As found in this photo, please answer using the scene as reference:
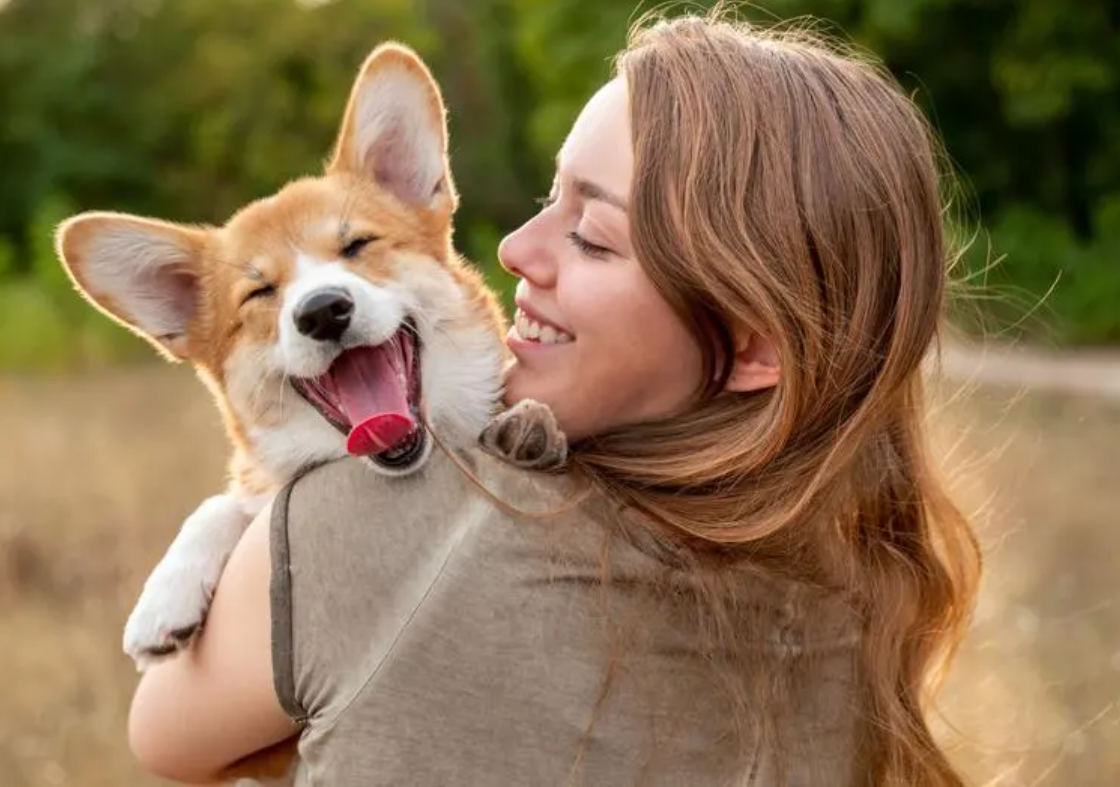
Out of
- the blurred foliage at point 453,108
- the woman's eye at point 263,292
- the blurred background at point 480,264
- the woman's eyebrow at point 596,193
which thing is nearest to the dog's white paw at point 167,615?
the woman's eye at point 263,292

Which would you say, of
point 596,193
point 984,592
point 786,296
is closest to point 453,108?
point 984,592

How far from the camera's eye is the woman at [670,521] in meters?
1.82

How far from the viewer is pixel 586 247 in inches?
86.4

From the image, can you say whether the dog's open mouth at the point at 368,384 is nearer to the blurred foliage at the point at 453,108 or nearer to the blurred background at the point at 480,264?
the blurred background at the point at 480,264

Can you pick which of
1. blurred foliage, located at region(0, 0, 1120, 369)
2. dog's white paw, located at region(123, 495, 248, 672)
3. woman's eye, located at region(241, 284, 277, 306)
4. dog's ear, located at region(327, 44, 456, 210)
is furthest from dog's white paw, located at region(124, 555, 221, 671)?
blurred foliage, located at region(0, 0, 1120, 369)

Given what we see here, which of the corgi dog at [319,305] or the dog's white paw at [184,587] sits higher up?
the corgi dog at [319,305]

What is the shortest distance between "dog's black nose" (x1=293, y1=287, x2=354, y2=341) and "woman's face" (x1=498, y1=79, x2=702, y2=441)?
1.10ft

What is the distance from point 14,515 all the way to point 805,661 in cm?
639

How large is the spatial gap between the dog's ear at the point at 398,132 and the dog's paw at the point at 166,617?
0.95m

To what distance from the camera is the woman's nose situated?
2.27 metres

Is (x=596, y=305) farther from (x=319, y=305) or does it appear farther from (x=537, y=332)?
(x=319, y=305)

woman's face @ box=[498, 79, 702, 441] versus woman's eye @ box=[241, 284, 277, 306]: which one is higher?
woman's face @ box=[498, 79, 702, 441]

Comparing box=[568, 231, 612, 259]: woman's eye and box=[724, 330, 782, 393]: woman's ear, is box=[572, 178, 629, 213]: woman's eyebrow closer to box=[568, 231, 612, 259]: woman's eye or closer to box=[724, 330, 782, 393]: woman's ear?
box=[568, 231, 612, 259]: woman's eye

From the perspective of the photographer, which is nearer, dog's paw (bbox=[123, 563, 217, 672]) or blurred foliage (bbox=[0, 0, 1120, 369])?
dog's paw (bbox=[123, 563, 217, 672])
